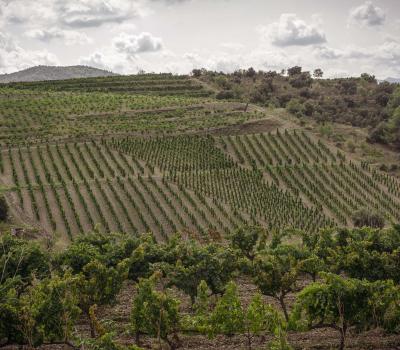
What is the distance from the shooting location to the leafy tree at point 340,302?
16016 mm

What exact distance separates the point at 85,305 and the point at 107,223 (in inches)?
755

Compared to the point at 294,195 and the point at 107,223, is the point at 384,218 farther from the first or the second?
the point at 107,223

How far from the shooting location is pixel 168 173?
4794 centimetres

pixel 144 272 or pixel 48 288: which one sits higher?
pixel 48 288

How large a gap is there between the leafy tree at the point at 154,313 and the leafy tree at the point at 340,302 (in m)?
4.16

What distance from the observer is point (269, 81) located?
96.2 meters

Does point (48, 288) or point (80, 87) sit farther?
point (80, 87)

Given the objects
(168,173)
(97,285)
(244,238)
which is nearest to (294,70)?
(168,173)

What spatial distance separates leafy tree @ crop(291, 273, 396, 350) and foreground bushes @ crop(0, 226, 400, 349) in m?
0.03

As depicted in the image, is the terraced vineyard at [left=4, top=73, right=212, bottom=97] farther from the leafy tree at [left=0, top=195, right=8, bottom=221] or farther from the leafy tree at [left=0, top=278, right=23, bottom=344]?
the leafy tree at [left=0, top=278, right=23, bottom=344]

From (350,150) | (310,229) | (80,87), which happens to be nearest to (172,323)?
(310,229)

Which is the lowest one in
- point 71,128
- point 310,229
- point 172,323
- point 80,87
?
point 310,229

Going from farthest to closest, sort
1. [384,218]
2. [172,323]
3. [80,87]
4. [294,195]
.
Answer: [80,87] → [294,195] → [384,218] → [172,323]

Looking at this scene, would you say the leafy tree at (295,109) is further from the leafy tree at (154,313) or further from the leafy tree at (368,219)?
the leafy tree at (154,313)
